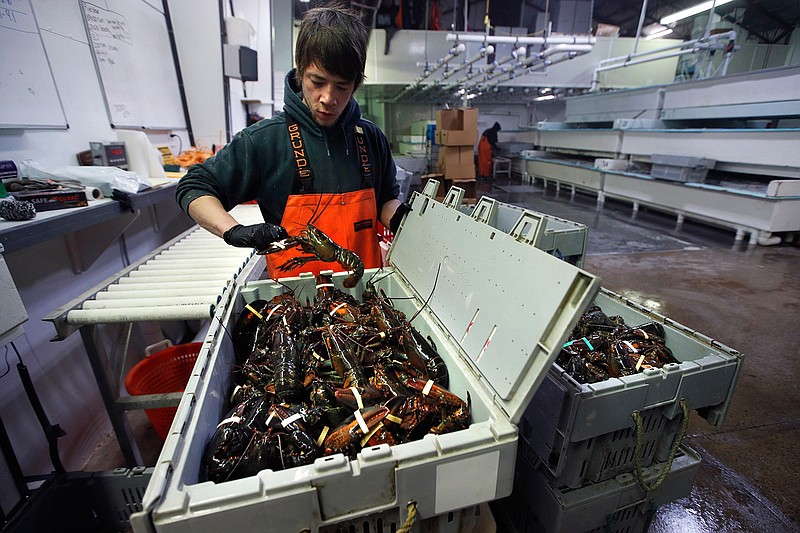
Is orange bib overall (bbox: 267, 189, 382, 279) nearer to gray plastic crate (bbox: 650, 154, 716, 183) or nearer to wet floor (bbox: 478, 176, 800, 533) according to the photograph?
wet floor (bbox: 478, 176, 800, 533)

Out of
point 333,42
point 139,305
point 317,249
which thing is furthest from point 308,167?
point 139,305

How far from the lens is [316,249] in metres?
1.64

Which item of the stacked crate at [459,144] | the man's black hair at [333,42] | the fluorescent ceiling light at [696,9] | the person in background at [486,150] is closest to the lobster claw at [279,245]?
the man's black hair at [333,42]

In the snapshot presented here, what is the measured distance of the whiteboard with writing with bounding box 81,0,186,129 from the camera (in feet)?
9.09

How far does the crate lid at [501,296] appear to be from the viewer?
2.67 feet

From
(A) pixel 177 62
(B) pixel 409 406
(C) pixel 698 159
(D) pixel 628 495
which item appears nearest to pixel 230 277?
(B) pixel 409 406

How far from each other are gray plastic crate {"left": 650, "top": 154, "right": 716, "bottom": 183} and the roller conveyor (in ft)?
23.3

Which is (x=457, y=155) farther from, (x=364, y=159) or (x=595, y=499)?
(x=595, y=499)

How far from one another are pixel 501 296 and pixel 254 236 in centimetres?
104

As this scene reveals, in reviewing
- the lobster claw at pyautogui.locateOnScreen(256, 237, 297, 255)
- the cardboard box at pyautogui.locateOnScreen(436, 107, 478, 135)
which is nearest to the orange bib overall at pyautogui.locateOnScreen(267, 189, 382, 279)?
the lobster claw at pyautogui.locateOnScreen(256, 237, 297, 255)

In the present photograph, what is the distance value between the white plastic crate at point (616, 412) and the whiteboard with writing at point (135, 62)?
3.61 meters

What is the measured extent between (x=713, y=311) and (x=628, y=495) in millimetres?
3251

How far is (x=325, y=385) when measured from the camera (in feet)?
4.11

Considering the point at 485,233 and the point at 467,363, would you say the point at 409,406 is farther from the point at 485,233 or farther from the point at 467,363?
the point at 485,233
